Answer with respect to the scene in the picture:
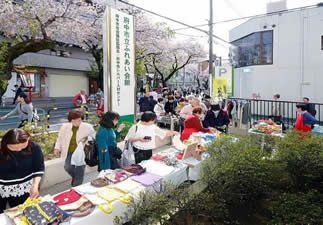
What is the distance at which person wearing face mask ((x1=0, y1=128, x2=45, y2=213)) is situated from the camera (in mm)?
2834

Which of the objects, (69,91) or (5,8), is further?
(69,91)

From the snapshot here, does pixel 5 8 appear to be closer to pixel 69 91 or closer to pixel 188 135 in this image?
pixel 188 135

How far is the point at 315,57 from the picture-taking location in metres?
12.8

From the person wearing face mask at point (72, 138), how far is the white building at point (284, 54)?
12.8 metres

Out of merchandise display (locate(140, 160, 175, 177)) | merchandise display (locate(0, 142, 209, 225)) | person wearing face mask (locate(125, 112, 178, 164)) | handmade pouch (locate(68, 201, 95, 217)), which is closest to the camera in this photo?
merchandise display (locate(0, 142, 209, 225))

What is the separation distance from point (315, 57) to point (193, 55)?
1566cm

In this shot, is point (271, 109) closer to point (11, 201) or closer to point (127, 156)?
point (127, 156)

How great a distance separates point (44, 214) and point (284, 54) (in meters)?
14.5

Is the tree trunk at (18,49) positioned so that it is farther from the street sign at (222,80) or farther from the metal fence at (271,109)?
the metal fence at (271,109)

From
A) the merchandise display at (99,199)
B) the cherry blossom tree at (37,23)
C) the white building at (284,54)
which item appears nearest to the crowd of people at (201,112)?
the merchandise display at (99,199)

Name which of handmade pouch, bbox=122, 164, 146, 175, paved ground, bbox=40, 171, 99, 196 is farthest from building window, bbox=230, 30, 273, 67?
handmade pouch, bbox=122, 164, 146, 175

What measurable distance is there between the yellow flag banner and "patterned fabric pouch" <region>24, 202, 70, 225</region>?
10410 mm

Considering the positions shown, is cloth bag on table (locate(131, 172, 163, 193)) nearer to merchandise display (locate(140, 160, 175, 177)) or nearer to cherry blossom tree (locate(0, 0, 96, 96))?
merchandise display (locate(140, 160, 175, 177))

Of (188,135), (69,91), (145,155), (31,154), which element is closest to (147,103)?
(188,135)
